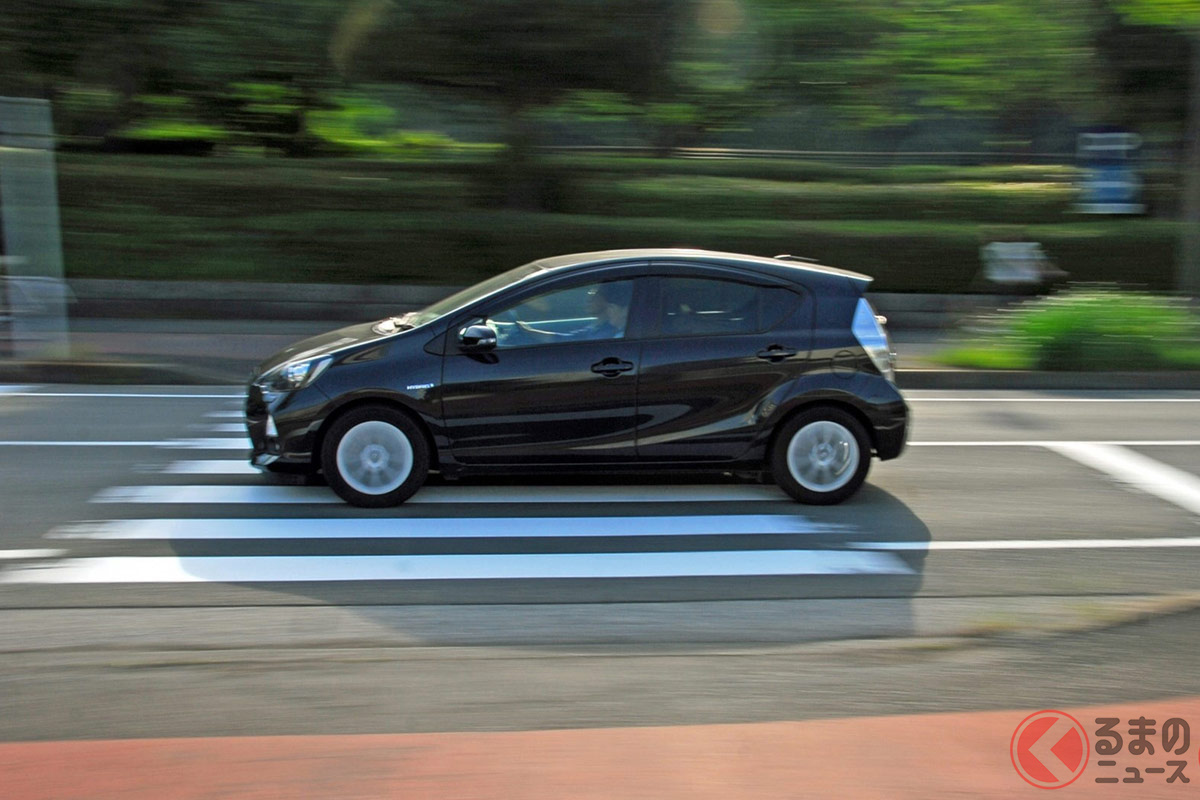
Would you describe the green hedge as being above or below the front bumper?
above

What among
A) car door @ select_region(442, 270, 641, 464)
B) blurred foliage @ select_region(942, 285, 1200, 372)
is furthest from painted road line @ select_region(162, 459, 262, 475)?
blurred foliage @ select_region(942, 285, 1200, 372)

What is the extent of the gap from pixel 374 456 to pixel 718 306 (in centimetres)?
223

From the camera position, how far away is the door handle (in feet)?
23.6

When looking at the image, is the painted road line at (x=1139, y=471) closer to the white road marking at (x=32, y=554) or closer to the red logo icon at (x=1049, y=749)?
the red logo icon at (x=1049, y=749)

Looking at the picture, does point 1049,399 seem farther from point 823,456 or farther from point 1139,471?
point 823,456

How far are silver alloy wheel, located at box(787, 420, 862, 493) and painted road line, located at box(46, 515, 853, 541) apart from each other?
1.18ft

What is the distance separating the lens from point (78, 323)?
1594cm

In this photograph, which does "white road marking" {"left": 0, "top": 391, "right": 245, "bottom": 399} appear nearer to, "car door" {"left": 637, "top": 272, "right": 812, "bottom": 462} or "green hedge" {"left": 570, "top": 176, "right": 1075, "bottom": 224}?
"car door" {"left": 637, "top": 272, "right": 812, "bottom": 462}

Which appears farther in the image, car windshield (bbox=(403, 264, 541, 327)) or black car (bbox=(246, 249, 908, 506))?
car windshield (bbox=(403, 264, 541, 327))

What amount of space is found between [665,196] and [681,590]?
1556 cm

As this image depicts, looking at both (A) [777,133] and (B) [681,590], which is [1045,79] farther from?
(B) [681,590]

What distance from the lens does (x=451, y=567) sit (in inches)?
235

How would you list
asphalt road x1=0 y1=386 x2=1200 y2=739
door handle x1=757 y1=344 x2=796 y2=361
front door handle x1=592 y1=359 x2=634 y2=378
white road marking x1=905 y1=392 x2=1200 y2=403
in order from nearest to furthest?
asphalt road x1=0 y1=386 x2=1200 y2=739 < front door handle x1=592 y1=359 x2=634 y2=378 < door handle x1=757 y1=344 x2=796 y2=361 < white road marking x1=905 y1=392 x2=1200 y2=403

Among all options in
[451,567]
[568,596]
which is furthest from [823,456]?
[451,567]
